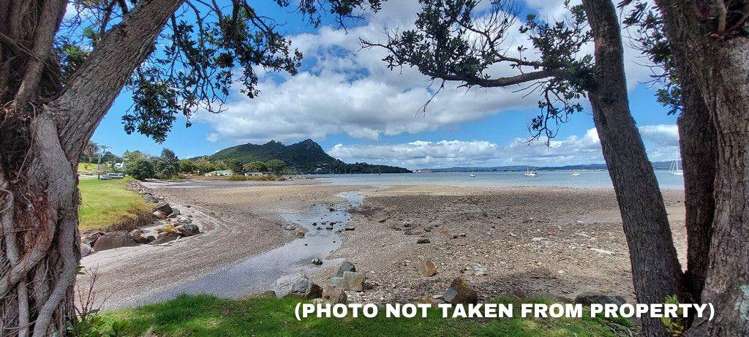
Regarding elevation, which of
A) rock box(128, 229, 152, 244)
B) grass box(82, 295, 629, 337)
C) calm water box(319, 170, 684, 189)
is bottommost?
calm water box(319, 170, 684, 189)

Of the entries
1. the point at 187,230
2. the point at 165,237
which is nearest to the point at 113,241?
the point at 165,237

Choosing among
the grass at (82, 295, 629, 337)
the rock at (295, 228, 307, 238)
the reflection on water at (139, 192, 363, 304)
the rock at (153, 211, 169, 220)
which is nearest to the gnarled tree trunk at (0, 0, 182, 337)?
the grass at (82, 295, 629, 337)

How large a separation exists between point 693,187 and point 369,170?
197 meters

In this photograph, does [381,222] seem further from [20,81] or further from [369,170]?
[369,170]

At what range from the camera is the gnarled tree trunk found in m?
2.39

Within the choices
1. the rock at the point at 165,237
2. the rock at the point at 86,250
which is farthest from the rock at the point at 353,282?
the rock at the point at 86,250

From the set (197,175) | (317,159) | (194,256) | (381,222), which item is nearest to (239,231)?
(194,256)

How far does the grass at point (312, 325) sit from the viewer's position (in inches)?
182

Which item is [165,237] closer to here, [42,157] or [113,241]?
[113,241]

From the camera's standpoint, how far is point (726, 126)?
2.06m

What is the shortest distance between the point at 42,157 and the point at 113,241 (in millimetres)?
13670

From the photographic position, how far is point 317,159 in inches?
7707

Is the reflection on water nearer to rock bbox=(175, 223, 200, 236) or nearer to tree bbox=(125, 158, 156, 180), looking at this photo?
rock bbox=(175, 223, 200, 236)

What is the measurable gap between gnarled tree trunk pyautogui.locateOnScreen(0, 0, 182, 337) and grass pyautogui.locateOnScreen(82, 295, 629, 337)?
227cm
